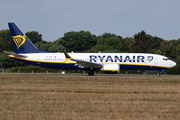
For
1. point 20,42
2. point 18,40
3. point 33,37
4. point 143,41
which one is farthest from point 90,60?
point 33,37

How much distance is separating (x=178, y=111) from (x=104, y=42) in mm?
114260

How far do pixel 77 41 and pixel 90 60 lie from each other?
97832 millimetres

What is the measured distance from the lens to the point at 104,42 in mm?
125250

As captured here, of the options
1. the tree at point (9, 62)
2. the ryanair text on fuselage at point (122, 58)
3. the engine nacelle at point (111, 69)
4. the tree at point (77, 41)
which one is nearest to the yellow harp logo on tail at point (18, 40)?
the ryanair text on fuselage at point (122, 58)

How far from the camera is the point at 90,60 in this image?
41.7m

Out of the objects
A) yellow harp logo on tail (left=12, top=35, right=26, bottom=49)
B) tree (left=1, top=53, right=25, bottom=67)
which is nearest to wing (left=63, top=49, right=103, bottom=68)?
yellow harp logo on tail (left=12, top=35, right=26, bottom=49)

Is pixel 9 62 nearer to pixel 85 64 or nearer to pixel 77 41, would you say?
pixel 85 64

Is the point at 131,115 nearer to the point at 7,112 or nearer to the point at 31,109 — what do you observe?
the point at 31,109

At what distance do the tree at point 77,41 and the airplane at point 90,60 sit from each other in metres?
93.6

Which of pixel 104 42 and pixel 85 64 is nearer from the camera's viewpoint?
pixel 85 64

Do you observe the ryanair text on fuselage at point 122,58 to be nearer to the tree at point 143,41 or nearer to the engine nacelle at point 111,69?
the engine nacelle at point 111,69

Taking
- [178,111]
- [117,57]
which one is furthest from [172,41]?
[178,111]

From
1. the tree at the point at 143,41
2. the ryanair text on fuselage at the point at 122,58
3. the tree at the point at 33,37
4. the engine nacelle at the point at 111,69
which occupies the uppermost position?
the tree at the point at 33,37

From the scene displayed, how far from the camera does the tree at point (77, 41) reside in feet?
454
